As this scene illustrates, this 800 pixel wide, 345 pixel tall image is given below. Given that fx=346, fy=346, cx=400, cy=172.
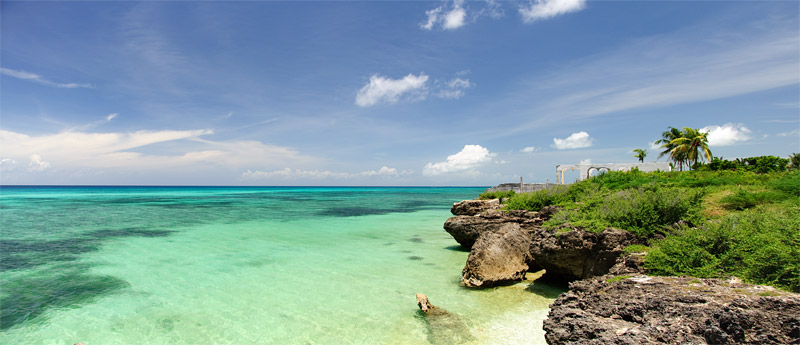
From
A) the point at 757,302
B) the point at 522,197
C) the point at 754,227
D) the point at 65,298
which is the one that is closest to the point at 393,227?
the point at 522,197

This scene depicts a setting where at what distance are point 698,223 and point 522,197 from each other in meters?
8.63

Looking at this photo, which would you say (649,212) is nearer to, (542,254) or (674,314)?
(542,254)

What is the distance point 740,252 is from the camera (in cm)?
563

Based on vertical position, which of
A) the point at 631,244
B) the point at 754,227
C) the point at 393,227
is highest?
the point at 754,227

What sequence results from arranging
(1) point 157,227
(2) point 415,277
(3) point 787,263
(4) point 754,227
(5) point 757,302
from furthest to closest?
(1) point 157,227 → (2) point 415,277 → (4) point 754,227 → (3) point 787,263 → (5) point 757,302

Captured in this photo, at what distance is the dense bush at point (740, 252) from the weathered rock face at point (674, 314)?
0.65 meters

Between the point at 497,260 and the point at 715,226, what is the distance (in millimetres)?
5095

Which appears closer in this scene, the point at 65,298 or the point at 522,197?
the point at 65,298

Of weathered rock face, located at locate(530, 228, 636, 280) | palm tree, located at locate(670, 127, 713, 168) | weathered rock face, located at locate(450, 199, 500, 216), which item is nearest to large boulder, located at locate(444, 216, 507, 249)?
weathered rock face, located at locate(450, 199, 500, 216)

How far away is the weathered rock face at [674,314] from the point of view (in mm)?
3676

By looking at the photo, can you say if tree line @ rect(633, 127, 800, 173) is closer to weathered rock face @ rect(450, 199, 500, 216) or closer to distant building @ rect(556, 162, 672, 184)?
distant building @ rect(556, 162, 672, 184)

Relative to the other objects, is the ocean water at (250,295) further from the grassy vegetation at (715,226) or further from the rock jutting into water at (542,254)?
the grassy vegetation at (715,226)

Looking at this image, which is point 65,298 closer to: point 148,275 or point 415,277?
point 148,275

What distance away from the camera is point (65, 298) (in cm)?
965
